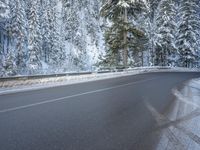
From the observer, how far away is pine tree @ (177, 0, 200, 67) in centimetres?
4897

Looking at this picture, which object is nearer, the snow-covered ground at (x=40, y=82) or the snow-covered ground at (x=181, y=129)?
the snow-covered ground at (x=181, y=129)

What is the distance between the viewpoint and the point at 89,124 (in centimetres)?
639

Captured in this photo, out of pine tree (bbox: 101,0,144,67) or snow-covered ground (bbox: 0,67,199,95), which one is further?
pine tree (bbox: 101,0,144,67)

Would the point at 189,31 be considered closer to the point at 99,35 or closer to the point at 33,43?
the point at 33,43

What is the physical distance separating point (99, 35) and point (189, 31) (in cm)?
5889

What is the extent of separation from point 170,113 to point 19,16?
52049mm

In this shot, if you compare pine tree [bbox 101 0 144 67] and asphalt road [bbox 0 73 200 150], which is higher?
pine tree [bbox 101 0 144 67]

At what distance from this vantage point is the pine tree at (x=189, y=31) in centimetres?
4897

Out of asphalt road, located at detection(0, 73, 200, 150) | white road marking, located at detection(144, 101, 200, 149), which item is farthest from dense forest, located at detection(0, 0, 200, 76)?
white road marking, located at detection(144, 101, 200, 149)

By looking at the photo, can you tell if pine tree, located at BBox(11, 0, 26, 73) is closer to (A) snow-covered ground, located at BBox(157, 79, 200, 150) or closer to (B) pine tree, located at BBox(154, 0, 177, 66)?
(B) pine tree, located at BBox(154, 0, 177, 66)

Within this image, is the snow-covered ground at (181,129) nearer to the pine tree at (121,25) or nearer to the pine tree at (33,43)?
the pine tree at (121,25)

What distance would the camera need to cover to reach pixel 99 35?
105 m

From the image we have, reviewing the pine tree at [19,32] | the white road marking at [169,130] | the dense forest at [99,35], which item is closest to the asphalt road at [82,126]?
the white road marking at [169,130]

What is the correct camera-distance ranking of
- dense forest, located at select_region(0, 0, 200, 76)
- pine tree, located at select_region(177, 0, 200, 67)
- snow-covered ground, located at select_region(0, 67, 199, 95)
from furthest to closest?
pine tree, located at select_region(177, 0, 200, 67) < dense forest, located at select_region(0, 0, 200, 76) < snow-covered ground, located at select_region(0, 67, 199, 95)
